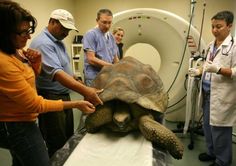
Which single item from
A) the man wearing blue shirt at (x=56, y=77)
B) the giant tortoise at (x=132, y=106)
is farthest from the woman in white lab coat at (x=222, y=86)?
the man wearing blue shirt at (x=56, y=77)

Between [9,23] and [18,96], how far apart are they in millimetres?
344

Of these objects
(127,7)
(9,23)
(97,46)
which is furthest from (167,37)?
(127,7)

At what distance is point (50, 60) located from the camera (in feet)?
5.67

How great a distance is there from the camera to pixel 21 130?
1185 mm

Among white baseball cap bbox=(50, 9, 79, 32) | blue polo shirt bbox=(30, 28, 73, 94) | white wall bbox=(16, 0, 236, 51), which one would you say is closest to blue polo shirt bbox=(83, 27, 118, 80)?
blue polo shirt bbox=(30, 28, 73, 94)

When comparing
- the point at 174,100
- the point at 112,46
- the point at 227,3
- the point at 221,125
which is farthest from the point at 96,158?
the point at 227,3

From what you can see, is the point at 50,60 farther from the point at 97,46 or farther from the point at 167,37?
the point at 167,37

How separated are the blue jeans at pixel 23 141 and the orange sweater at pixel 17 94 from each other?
0.12 ft

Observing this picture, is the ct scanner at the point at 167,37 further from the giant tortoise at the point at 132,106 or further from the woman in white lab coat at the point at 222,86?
the giant tortoise at the point at 132,106

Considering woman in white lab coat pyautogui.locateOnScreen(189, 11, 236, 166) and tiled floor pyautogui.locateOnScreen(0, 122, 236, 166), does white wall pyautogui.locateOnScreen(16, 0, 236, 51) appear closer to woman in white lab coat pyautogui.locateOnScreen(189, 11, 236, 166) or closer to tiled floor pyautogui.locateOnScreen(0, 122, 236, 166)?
tiled floor pyautogui.locateOnScreen(0, 122, 236, 166)

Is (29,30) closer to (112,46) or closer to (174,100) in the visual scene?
(112,46)

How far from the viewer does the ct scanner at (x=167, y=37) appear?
322 centimetres

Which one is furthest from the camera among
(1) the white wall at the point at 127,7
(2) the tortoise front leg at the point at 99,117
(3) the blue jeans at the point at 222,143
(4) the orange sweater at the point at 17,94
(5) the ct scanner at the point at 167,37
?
(1) the white wall at the point at 127,7

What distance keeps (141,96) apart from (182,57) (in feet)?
6.05
